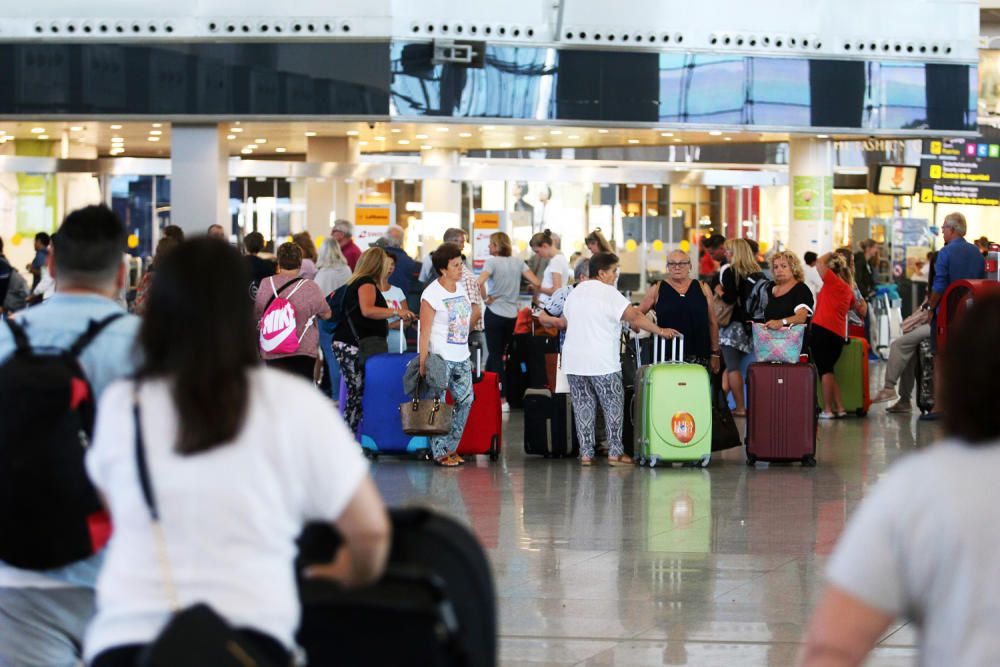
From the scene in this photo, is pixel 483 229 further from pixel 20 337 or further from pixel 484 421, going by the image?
pixel 20 337

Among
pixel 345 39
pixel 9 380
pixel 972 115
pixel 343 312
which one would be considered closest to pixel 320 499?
pixel 9 380

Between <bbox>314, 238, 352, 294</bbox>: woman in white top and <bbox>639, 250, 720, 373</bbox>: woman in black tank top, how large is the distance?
3476 mm

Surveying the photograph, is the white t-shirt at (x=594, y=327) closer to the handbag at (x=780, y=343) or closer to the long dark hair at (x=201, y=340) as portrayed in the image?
the handbag at (x=780, y=343)

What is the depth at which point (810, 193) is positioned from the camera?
24156 millimetres

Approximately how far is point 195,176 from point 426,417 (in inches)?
454

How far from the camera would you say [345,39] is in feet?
70.0

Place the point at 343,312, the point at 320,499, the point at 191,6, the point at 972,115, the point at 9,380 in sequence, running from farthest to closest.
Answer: the point at 972,115
the point at 191,6
the point at 343,312
the point at 9,380
the point at 320,499

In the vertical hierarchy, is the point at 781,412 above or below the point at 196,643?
below

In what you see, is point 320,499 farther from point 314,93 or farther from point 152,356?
point 314,93

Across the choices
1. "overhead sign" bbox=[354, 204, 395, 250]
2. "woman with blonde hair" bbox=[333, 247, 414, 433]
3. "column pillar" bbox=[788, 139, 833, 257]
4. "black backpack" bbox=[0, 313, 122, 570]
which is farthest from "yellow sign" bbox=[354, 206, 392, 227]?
"black backpack" bbox=[0, 313, 122, 570]

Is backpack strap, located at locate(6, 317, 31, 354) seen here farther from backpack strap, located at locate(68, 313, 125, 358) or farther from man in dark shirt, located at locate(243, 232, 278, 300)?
man in dark shirt, located at locate(243, 232, 278, 300)

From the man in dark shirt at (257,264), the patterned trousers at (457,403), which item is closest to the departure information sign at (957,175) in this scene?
the man in dark shirt at (257,264)

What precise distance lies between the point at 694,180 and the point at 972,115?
13.7 ft

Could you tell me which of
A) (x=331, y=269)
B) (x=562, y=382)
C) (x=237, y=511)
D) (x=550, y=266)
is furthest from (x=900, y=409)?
(x=237, y=511)
